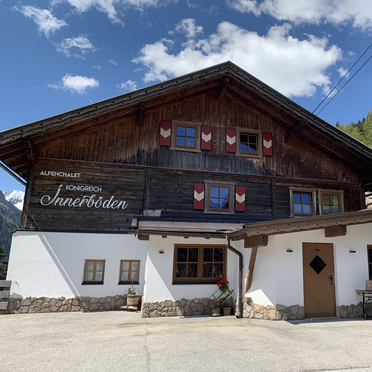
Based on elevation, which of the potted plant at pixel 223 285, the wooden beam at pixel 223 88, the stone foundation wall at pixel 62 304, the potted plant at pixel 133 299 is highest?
the wooden beam at pixel 223 88

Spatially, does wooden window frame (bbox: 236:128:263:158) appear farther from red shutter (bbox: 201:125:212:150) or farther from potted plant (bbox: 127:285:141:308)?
potted plant (bbox: 127:285:141:308)

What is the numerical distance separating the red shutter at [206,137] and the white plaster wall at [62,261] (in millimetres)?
4557

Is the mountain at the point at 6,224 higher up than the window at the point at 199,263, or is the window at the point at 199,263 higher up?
the mountain at the point at 6,224

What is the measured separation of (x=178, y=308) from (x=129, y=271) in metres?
2.27

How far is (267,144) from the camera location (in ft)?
37.9

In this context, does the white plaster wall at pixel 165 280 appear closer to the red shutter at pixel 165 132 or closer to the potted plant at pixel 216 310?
the potted plant at pixel 216 310

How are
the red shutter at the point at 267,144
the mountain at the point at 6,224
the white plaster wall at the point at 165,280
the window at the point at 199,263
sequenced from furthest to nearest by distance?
the mountain at the point at 6,224 → the red shutter at the point at 267,144 → the window at the point at 199,263 → the white plaster wall at the point at 165,280

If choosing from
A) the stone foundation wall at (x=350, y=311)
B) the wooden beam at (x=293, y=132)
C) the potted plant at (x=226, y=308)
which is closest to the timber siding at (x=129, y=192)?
the wooden beam at (x=293, y=132)

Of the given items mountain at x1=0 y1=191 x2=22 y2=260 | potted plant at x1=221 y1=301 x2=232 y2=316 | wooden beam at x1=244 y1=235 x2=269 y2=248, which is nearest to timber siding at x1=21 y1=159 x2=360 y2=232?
wooden beam at x1=244 y1=235 x2=269 y2=248

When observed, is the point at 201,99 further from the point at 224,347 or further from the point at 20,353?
the point at 20,353

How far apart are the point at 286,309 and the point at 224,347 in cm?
279

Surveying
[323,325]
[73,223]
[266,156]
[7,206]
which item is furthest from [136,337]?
[7,206]

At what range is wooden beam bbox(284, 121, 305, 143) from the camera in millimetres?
11130

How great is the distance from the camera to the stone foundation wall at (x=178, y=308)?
785cm
